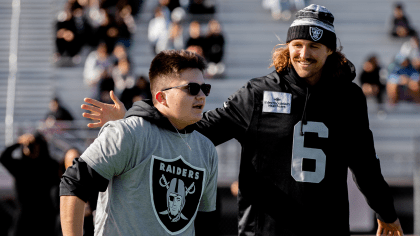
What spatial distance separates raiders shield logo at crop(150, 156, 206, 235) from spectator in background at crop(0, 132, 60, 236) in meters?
4.40

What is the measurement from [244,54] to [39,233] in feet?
23.9

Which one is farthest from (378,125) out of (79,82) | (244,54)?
(79,82)

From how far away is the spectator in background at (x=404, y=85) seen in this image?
1021cm

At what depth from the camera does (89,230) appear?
14.9 ft

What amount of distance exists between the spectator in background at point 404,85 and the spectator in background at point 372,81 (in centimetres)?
16

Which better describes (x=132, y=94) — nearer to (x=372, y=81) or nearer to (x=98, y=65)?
(x=98, y=65)

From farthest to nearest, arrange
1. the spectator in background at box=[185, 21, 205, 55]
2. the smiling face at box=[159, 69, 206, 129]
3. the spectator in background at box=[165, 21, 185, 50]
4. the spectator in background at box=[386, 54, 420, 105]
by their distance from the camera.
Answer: the spectator in background at box=[165, 21, 185, 50]
the spectator in background at box=[185, 21, 205, 55]
the spectator in background at box=[386, 54, 420, 105]
the smiling face at box=[159, 69, 206, 129]

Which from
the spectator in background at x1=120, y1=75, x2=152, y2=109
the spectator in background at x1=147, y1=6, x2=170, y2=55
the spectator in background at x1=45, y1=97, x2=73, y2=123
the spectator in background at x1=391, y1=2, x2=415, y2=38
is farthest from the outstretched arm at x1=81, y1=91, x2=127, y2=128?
the spectator in background at x1=391, y1=2, x2=415, y2=38

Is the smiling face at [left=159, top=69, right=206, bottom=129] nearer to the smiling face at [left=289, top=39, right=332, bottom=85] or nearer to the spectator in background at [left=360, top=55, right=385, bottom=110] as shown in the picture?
the smiling face at [left=289, top=39, right=332, bottom=85]

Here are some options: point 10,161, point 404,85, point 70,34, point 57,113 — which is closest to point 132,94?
point 57,113

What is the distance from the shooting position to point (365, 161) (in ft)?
10.2

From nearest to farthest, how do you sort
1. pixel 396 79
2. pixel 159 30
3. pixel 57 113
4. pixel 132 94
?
pixel 132 94
pixel 57 113
pixel 396 79
pixel 159 30

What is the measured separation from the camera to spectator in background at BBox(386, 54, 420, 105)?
1021 cm

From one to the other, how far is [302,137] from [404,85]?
793 cm
